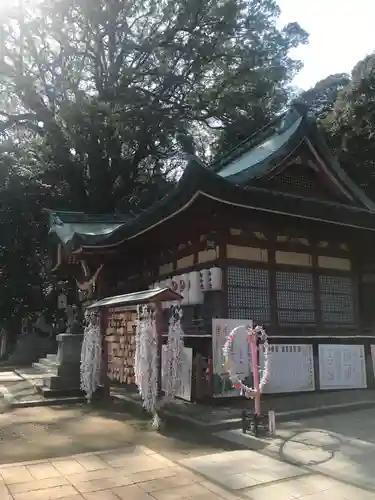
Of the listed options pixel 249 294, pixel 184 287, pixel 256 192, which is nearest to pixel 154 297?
pixel 256 192

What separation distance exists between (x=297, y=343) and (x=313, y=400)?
3.88 ft

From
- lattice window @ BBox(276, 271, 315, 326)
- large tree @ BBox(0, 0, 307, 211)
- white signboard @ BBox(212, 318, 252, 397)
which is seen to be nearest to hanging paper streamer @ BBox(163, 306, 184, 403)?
white signboard @ BBox(212, 318, 252, 397)

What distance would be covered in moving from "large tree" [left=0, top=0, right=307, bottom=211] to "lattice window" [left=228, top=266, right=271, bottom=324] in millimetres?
14572

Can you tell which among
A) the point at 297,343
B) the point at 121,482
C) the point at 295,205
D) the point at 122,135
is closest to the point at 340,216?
the point at 295,205

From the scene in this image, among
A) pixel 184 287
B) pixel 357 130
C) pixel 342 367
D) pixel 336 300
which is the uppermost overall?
pixel 357 130

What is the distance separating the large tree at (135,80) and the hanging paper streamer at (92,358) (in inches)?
553

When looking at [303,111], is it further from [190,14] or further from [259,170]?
[190,14]

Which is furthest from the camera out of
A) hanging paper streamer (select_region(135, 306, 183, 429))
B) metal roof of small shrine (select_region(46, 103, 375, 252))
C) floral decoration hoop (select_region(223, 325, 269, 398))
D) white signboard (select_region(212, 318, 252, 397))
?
white signboard (select_region(212, 318, 252, 397))

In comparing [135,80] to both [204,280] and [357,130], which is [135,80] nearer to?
[357,130]

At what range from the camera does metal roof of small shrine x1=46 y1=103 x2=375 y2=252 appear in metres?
7.89

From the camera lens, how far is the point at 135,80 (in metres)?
24.9

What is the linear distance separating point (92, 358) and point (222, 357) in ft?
9.85

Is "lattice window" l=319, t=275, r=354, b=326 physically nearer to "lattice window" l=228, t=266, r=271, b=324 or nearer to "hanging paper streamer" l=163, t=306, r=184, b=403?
"lattice window" l=228, t=266, r=271, b=324

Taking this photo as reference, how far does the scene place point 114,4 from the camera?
22.4 m
